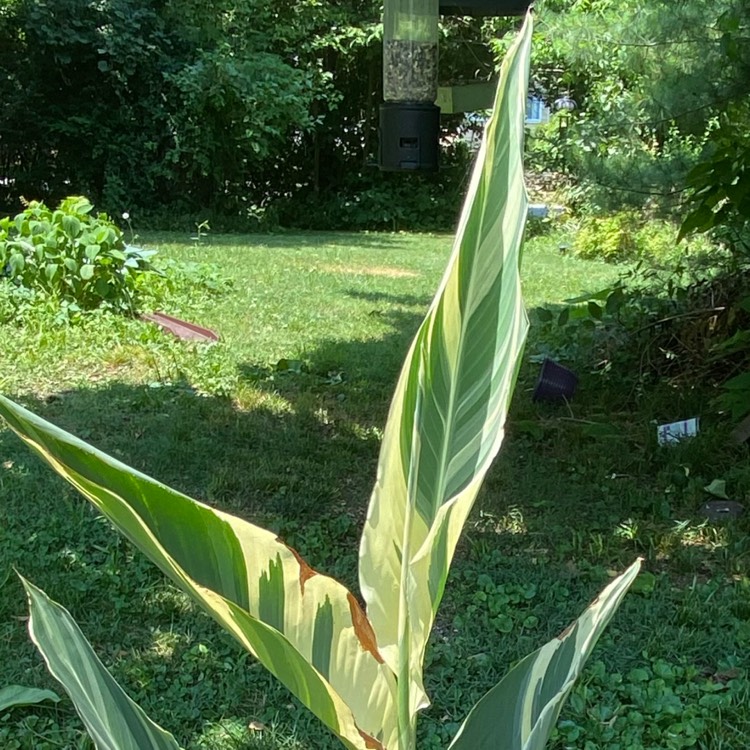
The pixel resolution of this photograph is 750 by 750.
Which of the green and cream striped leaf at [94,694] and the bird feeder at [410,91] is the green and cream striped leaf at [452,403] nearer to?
the green and cream striped leaf at [94,694]

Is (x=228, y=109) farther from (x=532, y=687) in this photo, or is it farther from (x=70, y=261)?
(x=532, y=687)

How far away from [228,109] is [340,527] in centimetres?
1101

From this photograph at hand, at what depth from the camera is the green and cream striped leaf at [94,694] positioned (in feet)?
Result: 1.90

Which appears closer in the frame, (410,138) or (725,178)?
(410,138)

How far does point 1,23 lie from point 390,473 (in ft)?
44.9

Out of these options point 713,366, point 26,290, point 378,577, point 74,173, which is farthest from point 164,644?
point 74,173

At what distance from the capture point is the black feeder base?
9.43 ft

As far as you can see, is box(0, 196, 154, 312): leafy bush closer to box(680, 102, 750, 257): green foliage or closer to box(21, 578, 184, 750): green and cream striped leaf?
box(680, 102, 750, 257): green foliage

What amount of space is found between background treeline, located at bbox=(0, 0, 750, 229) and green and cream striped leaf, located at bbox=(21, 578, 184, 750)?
10.1 metres

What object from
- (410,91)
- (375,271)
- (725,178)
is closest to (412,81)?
(410,91)

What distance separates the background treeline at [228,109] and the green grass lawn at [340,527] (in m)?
6.72

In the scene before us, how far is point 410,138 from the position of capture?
2.90 meters

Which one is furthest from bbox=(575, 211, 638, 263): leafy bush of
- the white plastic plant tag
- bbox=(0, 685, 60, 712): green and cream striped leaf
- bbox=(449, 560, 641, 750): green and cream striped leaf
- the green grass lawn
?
bbox=(449, 560, 641, 750): green and cream striped leaf

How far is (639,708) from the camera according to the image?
77.0 inches
